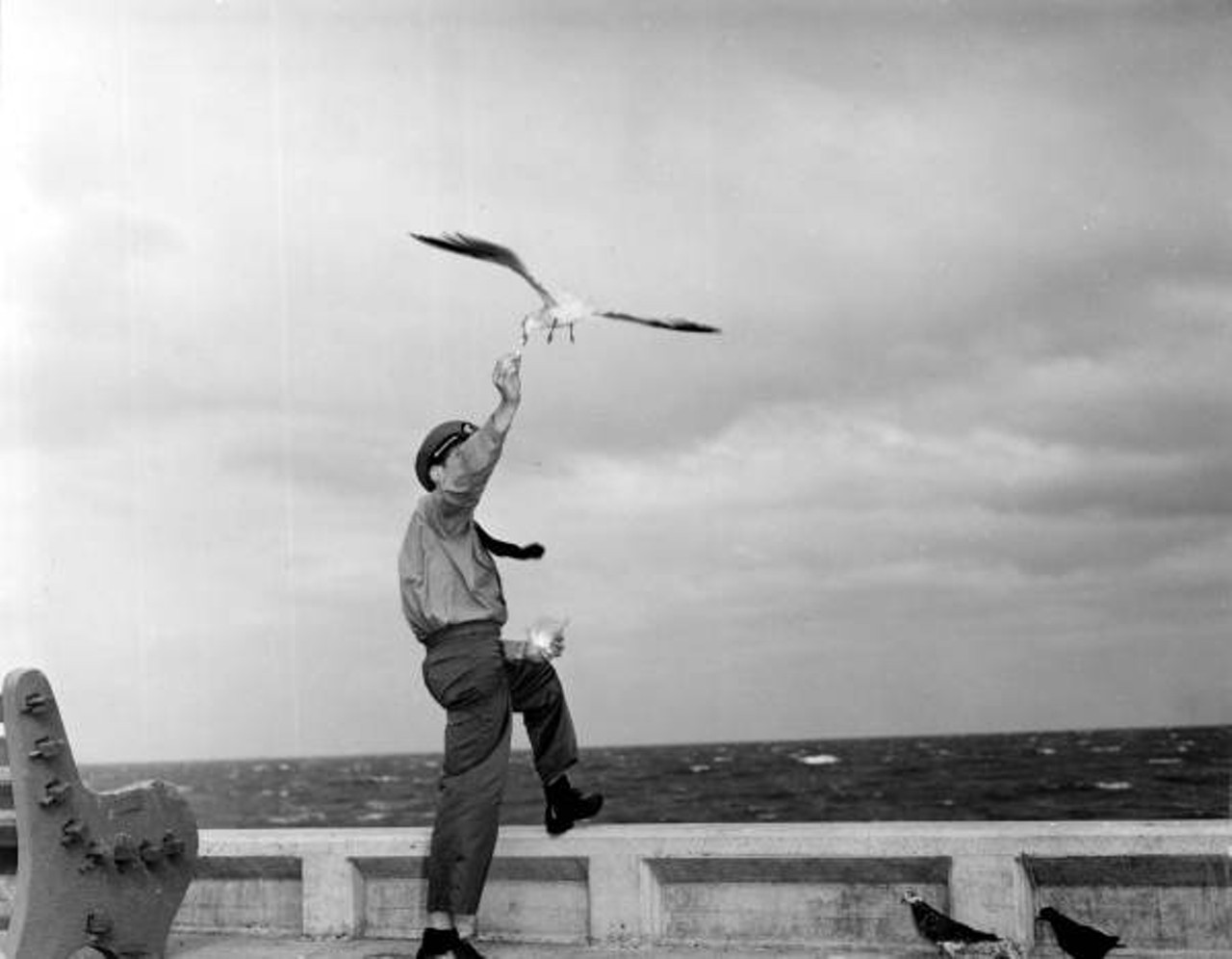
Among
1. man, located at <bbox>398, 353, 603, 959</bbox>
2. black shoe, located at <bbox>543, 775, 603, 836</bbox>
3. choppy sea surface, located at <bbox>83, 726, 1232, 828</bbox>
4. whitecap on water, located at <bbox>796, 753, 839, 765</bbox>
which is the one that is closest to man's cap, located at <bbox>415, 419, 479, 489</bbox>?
man, located at <bbox>398, 353, 603, 959</bbox>

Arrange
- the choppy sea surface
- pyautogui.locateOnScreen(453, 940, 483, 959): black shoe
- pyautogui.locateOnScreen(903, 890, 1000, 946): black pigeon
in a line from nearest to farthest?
pyautogui.locateOnScreen(903, 890, 1000, 946): black pigeon → pyautogui.locateOnScreen(453, 940, 483, 959): black shoe → the choppy sea surface

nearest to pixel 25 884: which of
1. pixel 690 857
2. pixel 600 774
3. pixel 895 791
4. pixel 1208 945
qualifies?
pixel 690 857

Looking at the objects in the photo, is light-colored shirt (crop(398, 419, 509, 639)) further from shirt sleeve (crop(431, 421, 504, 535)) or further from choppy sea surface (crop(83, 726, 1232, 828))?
choppy sea surface (crop(83, 726, 1232, 828))

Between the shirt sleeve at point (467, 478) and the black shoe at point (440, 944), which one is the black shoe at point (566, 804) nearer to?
the black shoe at point (440, 944)

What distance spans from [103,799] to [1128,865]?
3217mm

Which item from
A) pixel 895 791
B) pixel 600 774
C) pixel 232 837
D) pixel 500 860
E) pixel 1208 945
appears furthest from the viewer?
pixel 600 774

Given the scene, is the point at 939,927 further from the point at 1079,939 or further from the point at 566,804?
the point at 566,804

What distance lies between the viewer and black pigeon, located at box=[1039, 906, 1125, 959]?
4.13 metres

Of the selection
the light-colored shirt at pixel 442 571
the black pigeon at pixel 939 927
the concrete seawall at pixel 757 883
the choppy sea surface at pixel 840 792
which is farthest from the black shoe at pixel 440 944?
the choppy sea surface at pixel 840 792

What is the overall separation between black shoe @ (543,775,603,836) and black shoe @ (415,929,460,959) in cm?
53

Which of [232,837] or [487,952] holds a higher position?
[232,837]

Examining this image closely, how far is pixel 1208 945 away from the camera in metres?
4.32

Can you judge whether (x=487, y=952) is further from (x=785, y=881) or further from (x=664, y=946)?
(x=785, y=881)

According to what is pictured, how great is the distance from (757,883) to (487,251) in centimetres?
225
